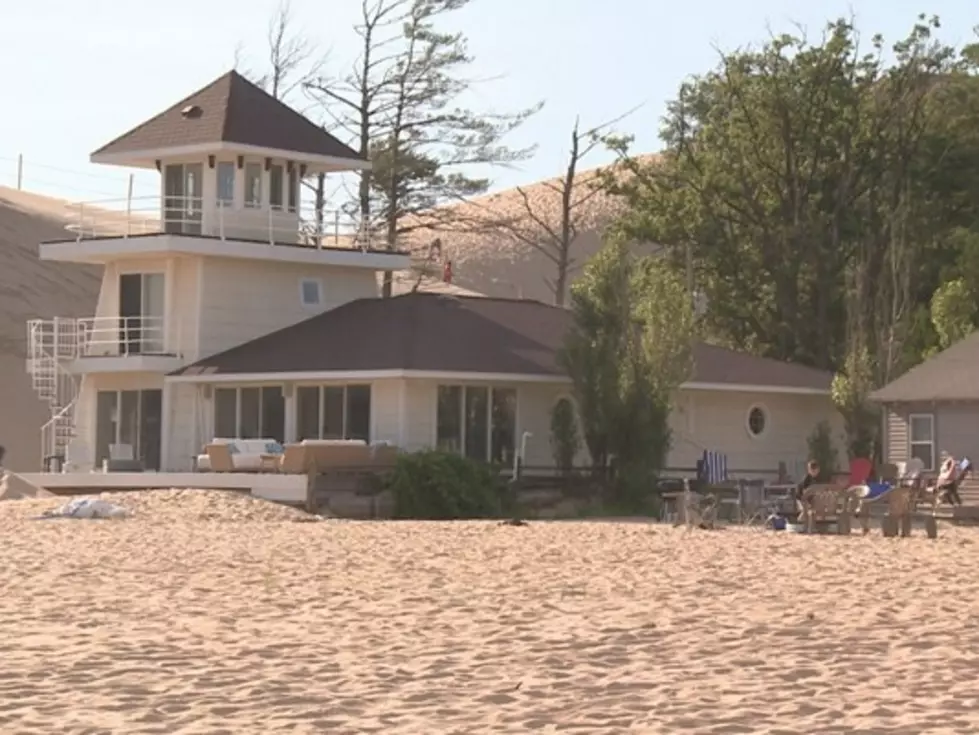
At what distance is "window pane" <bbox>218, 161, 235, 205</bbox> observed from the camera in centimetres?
4119

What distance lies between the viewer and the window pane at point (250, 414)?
38438 mm

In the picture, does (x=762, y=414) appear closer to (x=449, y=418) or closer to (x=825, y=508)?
(x=449, y=418)

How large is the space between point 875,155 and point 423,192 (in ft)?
46.4

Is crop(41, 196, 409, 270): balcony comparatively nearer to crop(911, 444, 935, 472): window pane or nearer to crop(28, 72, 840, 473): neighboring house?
crop(28, 72, 840, 473): neighboring house

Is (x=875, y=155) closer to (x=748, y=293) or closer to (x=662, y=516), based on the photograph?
(x=748, y=293)

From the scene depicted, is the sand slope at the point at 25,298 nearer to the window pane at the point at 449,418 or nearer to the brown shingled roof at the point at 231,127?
the brown shingled roof at the point at 231,127

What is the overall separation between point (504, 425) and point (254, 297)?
617 cm

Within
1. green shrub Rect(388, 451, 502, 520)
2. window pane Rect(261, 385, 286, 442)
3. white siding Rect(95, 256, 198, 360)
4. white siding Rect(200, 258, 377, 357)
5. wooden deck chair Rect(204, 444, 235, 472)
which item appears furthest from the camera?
white siding Rect(200, 258, 377, 357)

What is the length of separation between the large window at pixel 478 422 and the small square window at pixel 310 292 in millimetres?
5466

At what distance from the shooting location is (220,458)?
3547 centimetres

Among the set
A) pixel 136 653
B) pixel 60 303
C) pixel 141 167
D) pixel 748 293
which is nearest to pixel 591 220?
pixel 60 303

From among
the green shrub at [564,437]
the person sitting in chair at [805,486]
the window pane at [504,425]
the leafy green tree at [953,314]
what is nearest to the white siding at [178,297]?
the window pane at [504,425]

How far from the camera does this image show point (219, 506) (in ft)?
106

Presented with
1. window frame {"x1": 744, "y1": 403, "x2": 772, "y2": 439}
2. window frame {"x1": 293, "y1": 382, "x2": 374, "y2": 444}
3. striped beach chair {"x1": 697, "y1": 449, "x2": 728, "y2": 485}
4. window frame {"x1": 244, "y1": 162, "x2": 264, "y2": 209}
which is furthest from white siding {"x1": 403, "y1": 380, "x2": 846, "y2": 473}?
window frame {"x1": 244, "y1": 162, "x2": 264, "y2": 209}
